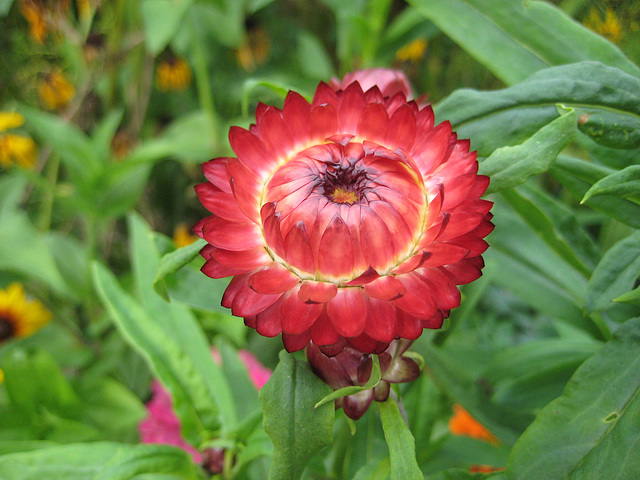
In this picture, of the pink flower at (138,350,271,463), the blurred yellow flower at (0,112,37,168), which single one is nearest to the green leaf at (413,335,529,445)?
the pink flower at (138,350,271,463)

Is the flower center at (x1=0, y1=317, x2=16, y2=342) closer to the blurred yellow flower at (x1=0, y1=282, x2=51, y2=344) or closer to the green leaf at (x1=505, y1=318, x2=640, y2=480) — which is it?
the blurred yellow flower at (x1=0, y1=282, x2=51, y2=344)

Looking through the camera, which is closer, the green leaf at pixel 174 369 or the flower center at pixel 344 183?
the flower center at pixel 344 183

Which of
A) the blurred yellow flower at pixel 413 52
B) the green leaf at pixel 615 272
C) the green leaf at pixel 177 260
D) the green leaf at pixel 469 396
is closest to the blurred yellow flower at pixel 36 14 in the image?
the blurred yellow flower at pixel 413 52

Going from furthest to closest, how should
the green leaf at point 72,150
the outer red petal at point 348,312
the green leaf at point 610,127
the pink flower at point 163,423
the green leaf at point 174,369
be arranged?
the green leaf at point 72,150
the pink flower at point 163,423
the green leaf at point 174,369
the green leaf at point 610,127
the outer red petal at point 348,312

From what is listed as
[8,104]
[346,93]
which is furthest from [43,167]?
[346,93]

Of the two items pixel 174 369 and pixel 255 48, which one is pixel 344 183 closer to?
pixel 174 369

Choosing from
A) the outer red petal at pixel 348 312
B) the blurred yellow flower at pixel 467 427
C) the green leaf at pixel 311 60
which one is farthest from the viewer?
the green leaf at pixel 311 60

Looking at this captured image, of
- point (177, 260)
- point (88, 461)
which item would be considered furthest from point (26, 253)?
point (177, 260)

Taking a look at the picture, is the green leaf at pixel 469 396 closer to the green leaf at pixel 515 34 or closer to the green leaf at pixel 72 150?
the green leaf at pixel 515 34
